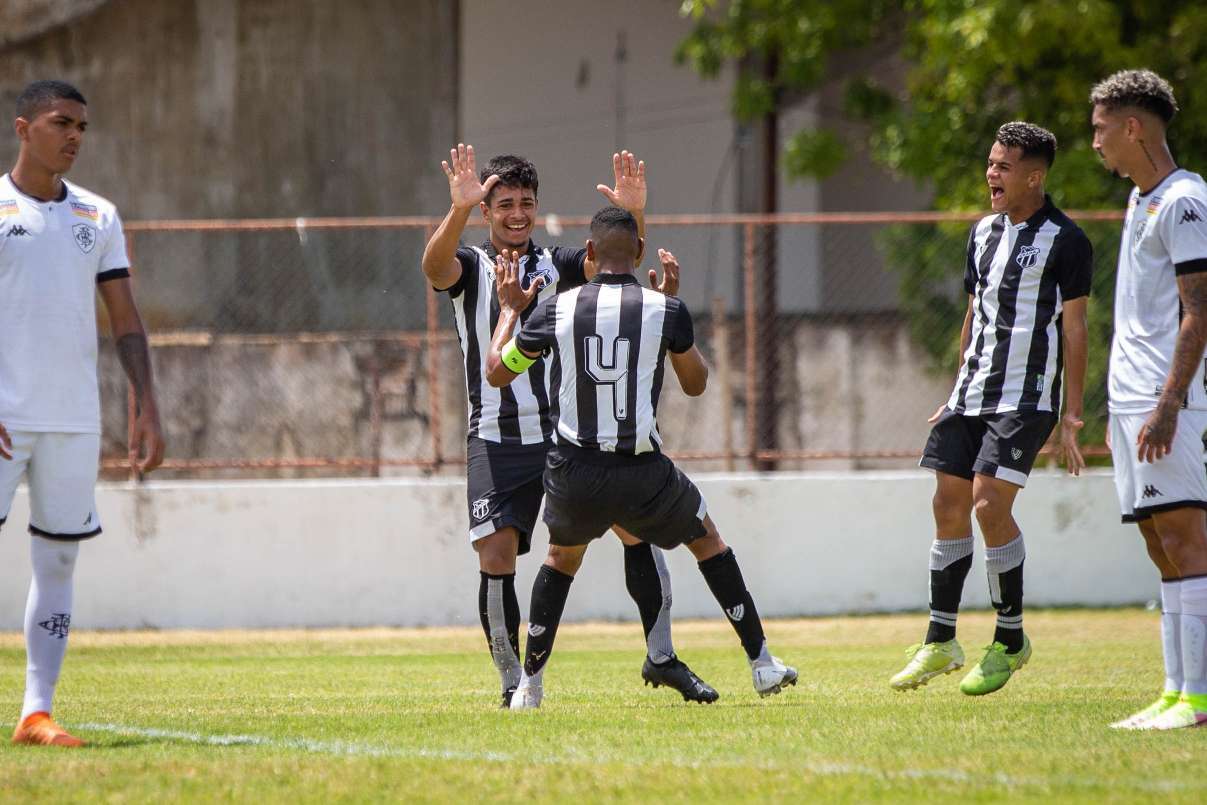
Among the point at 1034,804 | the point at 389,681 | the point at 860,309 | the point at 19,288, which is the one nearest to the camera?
the point at 1034,804

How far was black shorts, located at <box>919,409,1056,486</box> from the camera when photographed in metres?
7.46

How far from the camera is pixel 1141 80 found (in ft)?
20.7

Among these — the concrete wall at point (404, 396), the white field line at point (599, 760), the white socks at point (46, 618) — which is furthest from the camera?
the concrete wall at point (404, 396)

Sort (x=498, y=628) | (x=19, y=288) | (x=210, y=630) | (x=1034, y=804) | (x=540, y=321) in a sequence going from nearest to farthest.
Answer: (x=1034, y=804) → (x=19, y=288) → (x=540, y=321) → (x=498, y=628) → (x=210, y=630)

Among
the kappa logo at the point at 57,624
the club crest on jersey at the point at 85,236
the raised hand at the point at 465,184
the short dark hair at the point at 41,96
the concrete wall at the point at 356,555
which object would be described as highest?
the short dark hair at the point at 41,96

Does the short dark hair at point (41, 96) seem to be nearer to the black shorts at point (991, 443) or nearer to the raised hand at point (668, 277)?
the raised hand at point (668, 277)

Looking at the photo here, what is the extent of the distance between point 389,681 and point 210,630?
4452mm

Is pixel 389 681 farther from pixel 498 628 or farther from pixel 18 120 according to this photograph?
pixel 18 120

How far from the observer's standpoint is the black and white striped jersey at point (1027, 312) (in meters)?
7.50

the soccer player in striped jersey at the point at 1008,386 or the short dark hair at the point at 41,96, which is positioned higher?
the short dark hair at the point at 41,96

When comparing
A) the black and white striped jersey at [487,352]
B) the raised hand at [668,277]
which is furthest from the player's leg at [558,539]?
the raised hand at [668,277]

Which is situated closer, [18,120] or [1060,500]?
[18,120]

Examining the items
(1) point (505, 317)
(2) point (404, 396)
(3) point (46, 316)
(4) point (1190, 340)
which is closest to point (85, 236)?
(3) point (46, 316)

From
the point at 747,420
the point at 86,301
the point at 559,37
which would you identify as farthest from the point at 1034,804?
the point at 559,37
